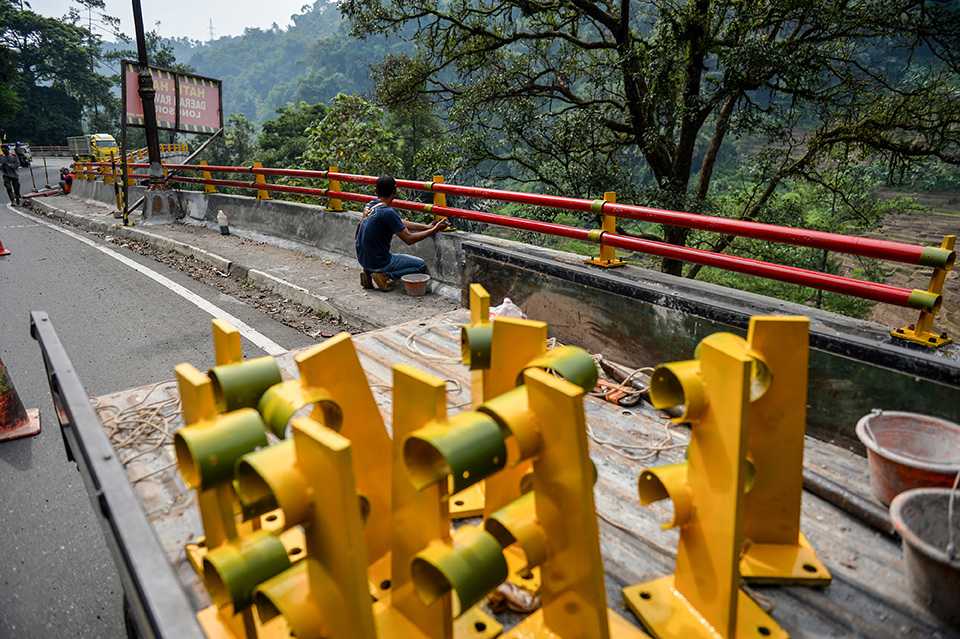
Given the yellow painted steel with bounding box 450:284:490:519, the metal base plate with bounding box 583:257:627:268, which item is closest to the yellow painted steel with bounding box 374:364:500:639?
the yellow painted steel with bounding box 450:284:490:519

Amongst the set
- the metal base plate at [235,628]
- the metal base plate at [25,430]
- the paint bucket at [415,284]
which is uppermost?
the paint bucket at [415,284]

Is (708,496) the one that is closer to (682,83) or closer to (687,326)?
(687,326)

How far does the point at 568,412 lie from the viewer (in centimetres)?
144

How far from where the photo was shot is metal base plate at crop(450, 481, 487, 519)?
96.6 inches

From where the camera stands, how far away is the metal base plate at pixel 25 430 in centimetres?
435

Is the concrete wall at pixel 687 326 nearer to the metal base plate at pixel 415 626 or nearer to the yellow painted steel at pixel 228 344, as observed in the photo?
the metal base plate at pixel 415 626

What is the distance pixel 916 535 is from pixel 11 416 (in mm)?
5471

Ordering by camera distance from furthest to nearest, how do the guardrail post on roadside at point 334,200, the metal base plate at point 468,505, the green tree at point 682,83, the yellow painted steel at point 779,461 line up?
the green tree at point 682,83, the guardrail post on roadside at point 334,200, the metal base plate at point 468,505, the yellow painted steel at point 779,461

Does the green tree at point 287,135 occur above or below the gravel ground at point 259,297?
above

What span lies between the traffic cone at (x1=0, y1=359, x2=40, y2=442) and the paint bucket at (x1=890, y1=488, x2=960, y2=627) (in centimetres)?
534

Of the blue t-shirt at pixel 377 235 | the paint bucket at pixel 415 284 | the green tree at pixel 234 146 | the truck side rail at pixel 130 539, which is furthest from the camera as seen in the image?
the green tree at pixel 234 146

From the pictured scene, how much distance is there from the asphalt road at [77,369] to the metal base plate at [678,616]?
2468 mm

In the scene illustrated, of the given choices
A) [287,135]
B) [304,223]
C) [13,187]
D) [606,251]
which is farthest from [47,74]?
[606,251]

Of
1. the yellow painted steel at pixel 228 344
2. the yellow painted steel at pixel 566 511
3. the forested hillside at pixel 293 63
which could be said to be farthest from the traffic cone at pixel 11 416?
the forested hillside at pixel 293 63
